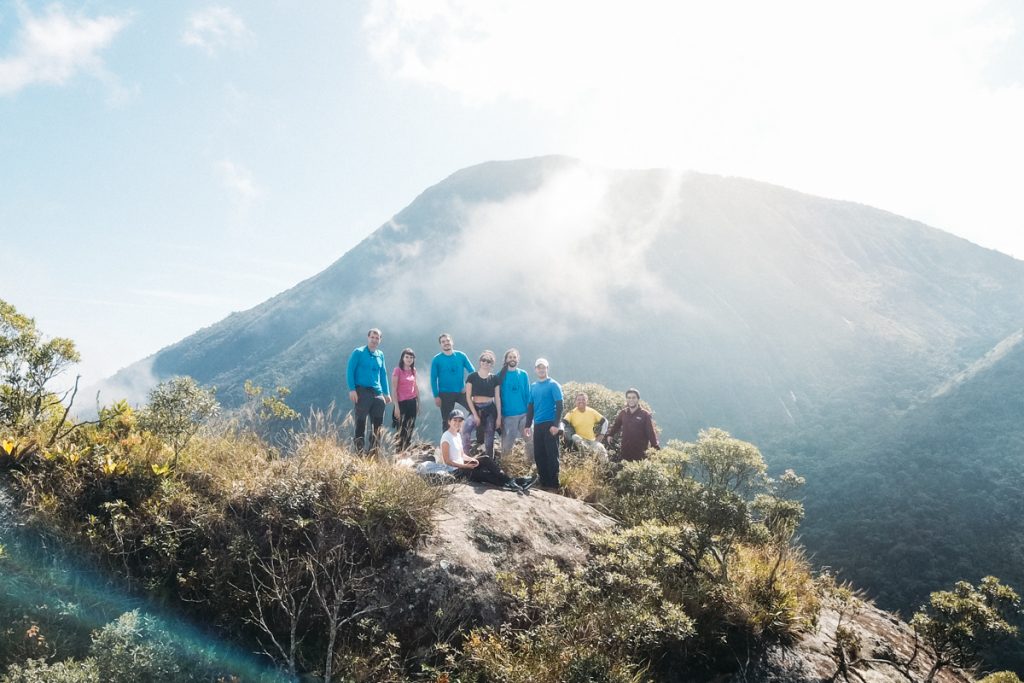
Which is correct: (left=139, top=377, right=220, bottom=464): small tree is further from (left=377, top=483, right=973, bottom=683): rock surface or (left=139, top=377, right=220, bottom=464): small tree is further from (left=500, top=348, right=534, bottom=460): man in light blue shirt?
(left=500, top=348, right=534, bottom=460): man in light blue shirt

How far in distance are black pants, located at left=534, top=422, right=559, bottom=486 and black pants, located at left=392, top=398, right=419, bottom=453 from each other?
1777 mm

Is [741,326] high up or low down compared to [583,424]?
up

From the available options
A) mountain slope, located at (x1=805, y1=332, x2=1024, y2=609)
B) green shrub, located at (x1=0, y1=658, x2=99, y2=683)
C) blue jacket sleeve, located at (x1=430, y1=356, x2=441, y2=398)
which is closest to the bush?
green shrub, located at (x1=0, y1=658, x2=99, y2=683)

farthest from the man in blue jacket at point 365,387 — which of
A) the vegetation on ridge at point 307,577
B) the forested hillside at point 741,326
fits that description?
the forested hillside at point 741,326

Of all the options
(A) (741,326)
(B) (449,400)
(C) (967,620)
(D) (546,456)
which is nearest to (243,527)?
(B) (449,400)

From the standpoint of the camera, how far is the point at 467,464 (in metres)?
6.98

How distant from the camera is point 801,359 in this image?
7962cm

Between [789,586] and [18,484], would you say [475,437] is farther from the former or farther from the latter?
[18,484]

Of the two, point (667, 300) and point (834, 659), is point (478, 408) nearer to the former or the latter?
point (834, 659)

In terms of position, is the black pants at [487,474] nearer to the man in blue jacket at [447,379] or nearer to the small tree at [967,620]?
the man in blue jacket at [447,379]

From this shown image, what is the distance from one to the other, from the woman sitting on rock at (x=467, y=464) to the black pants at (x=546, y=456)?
29.8 inches

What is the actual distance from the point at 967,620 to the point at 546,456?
4.86 meters

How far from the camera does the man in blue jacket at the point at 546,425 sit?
799 centimetres

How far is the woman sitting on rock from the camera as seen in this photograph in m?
6.88
